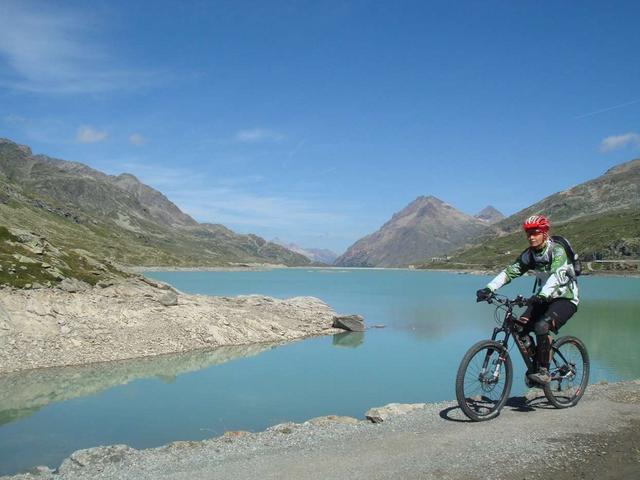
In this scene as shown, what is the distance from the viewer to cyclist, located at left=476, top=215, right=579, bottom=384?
11805 mm

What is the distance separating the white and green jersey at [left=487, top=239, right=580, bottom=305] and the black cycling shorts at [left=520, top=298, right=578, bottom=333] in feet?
0.55

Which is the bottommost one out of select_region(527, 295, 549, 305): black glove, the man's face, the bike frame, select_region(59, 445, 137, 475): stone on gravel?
select_region(59, 445, 137, 475): stone on gravel

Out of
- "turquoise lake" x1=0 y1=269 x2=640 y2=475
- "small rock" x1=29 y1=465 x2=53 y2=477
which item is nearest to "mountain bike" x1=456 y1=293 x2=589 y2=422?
"small rock" x1=29 y1=465 x2=53 y2=477

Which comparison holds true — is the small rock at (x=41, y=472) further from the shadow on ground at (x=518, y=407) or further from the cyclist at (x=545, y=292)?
the cyclist at (x=545, y=292)

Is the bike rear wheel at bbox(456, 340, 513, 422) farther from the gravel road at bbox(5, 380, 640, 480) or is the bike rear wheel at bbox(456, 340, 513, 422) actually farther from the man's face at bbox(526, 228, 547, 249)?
the man's face at bbox(526, 228, 547, 249)

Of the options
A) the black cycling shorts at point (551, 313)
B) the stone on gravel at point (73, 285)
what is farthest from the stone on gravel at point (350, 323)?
the black cycling shorts at point (551, 313)

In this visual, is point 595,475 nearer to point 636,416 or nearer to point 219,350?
point 636,416

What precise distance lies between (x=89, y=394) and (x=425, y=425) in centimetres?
1941

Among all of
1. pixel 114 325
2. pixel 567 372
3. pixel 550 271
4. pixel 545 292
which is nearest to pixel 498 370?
pixel 545 292

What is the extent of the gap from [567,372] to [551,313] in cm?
206

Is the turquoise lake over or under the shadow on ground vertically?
under

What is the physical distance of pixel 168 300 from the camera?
133ft

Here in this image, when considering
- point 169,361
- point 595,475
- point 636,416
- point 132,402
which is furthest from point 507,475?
point 169,361

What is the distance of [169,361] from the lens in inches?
1310
